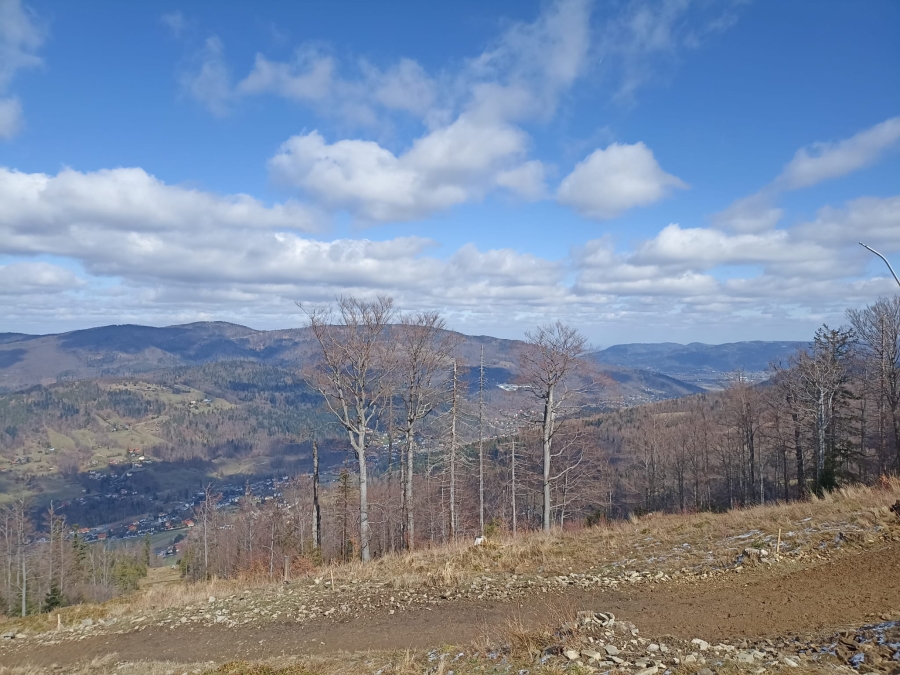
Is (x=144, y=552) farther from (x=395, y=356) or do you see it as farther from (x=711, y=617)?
(x=711, y=617)

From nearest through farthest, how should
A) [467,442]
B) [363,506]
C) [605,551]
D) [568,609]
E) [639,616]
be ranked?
[639,616]
[568,609]
[605,551]
[363,506]
[467,442]

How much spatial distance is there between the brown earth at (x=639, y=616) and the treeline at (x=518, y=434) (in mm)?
9072

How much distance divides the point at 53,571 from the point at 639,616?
76071mm

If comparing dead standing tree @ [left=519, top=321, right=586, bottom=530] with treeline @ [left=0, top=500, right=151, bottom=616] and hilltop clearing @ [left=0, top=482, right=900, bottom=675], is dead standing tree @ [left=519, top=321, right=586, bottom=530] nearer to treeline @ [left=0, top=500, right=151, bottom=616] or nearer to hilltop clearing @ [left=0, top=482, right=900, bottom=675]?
hilltop clearing @ [left=0, top=482, right=900, bottom=675]

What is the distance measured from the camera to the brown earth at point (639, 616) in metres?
8.27

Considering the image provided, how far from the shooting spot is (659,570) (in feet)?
38.9

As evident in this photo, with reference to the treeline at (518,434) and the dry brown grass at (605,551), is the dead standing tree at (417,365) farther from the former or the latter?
the dry brown grass at (605,551)

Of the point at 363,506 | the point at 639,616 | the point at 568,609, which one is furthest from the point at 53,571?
the point at 639,616

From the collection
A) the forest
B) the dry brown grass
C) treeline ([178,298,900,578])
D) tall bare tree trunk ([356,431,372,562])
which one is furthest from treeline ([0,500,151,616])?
the dry brown grass

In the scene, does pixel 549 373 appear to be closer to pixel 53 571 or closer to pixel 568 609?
pixel 568 609

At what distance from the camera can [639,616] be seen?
9.39 metres

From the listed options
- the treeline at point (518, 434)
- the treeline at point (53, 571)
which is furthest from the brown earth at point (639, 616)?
the treeline at point (53, 571)

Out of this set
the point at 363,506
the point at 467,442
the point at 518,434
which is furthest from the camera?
the point at 518,434

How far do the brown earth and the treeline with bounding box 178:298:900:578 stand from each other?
29.8 feet
